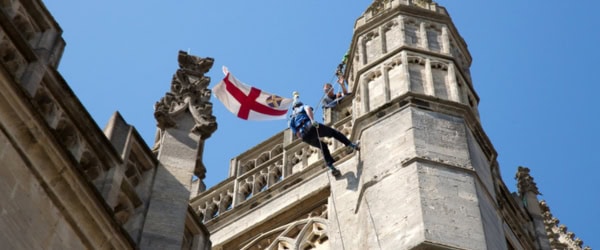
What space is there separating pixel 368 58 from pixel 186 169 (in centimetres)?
672

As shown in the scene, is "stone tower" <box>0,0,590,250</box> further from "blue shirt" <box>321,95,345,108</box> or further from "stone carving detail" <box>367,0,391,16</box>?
"blue shirt" <box>321,95,345,108</box>

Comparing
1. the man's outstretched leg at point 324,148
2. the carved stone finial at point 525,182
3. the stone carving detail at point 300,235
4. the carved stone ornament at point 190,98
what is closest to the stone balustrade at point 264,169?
the man's outstretched leg at point 324,148

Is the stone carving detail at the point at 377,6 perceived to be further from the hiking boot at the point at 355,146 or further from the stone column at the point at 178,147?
the stone column at the point at 178,147

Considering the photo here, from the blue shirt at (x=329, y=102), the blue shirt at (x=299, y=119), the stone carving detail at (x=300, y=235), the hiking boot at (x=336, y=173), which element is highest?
the blue shirt at (x=329, y=102)

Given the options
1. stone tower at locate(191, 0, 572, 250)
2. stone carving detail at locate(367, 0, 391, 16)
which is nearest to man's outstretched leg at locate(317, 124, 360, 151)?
stone tower at locate(191, 0, 572, 250)

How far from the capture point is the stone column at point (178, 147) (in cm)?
756

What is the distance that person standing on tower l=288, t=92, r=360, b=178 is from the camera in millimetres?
13367

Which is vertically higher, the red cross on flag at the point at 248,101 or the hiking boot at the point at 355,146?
the red cross on flag at the point at 248,101

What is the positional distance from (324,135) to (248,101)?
284 centimetres

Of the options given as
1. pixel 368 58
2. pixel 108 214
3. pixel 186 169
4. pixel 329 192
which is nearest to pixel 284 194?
pixel 329 192

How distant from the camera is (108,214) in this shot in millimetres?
7098

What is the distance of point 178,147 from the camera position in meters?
8.39

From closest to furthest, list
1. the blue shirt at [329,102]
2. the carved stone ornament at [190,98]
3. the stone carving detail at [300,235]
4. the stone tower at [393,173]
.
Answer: the carved stone ornament at [190,98], the stone tower at [393,173], the stone carving detail at [300,235], the blue shirt at [329,102]

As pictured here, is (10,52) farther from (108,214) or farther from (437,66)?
(437,66)
